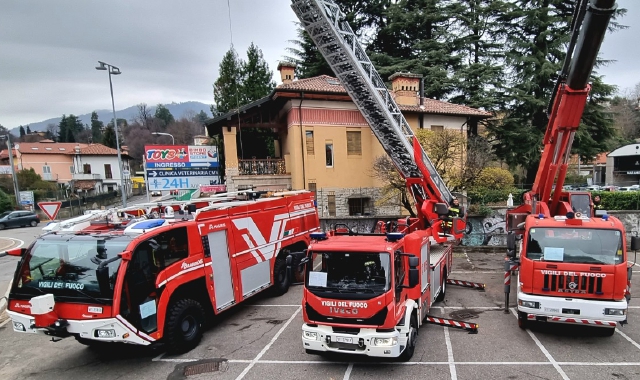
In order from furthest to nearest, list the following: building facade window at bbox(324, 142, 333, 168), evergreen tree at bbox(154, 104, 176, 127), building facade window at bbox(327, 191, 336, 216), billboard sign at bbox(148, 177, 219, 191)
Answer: evergreen tree at bbox(154, 104, 176, 127) < building facade window at bbox(327, 191, 336, 216) < building facade window at bbox(324, 142, 333, 168) < billboard sign at bbox(148, 177, 219, 191)

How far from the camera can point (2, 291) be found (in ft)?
41.3

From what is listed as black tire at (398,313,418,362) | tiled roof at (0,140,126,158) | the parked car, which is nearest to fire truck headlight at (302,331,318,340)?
black tire at (398,313,418,362)

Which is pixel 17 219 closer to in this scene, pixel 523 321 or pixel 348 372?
pixel 348 372

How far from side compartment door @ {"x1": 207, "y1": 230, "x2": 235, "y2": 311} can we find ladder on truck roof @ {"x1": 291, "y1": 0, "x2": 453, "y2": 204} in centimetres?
687

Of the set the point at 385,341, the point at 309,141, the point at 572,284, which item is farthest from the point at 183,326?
the point at 309,141

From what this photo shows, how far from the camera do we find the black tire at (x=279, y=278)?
10.9m

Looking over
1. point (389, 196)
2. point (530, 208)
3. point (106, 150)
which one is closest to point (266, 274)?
point (530, 208)

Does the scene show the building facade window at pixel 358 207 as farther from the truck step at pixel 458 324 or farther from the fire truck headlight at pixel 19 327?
the fire truck headlight at pixel 19 327

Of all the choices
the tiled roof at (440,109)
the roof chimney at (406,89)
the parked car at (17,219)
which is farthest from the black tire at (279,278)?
the parked car at (17,219)

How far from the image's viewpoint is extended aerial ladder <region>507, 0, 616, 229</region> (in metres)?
6.11

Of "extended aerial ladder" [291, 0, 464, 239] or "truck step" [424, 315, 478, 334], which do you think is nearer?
"truck step" [424, 315, 478, 334]

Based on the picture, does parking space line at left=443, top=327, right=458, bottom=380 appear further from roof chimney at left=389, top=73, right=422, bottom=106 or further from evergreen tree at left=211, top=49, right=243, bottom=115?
evergreen tree at left=211, top=49, right=243, bottom=115

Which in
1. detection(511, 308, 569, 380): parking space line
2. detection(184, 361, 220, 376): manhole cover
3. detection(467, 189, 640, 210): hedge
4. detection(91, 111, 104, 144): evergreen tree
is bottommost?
detection(511, 308, 569, 380): parking space line

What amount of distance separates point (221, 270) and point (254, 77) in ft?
88.4
